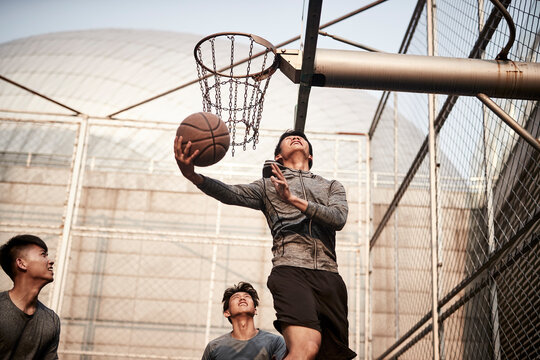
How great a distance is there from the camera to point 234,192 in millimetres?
3533

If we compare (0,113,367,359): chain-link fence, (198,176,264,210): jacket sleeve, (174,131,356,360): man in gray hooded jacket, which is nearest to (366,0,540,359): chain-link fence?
(174,131,356,360): man in gray hooded jacket

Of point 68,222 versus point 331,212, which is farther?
point 68,222

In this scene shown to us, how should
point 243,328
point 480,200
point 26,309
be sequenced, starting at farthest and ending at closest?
point 243,328
point 480,200
point 26,309

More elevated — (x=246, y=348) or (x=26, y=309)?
Answer: (x=26, y=309)

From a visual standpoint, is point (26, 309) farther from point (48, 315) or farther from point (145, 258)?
point (145, 258)

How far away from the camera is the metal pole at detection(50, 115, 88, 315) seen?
8320 mm

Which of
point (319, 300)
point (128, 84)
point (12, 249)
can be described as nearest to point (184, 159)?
point (319, 300)

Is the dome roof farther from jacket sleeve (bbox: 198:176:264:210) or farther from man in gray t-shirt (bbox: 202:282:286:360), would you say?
jacket sleeve (bbox: 198:176:264:210)

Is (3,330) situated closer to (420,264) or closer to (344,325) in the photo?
(344,325)

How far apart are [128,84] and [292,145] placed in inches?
688

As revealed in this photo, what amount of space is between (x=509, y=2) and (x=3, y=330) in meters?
4.32

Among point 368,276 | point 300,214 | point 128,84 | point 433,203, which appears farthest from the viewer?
point 128,84

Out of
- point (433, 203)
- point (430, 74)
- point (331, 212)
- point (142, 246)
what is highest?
point (430, 74)

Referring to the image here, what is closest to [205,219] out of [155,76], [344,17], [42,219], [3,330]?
[42,219]
